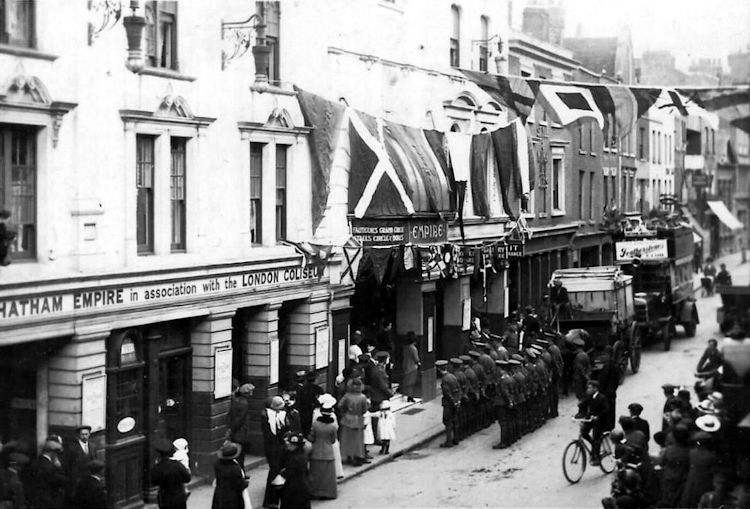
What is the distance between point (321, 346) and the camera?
24188mm

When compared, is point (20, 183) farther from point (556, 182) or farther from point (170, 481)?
point (556, 182)

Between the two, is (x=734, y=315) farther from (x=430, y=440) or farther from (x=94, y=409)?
(x=430, y=440)

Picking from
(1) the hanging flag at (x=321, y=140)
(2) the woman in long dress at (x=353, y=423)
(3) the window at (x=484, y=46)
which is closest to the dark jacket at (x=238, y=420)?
(2) the woman in long dress at (x=353, y=423)

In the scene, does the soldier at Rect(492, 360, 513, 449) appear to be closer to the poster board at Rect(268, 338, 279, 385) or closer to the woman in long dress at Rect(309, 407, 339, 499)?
the poster board at Rect(268, 338, 279, 385)

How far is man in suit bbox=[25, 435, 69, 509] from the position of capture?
15.3 metres

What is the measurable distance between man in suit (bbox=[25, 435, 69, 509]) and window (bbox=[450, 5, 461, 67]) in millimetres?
20586

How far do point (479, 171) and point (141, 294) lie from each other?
13.6 metres

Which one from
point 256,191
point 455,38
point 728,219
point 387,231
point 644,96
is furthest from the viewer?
point 455,38

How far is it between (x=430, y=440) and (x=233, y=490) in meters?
9.01

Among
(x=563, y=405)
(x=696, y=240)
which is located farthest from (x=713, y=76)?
(x=563, y=405)

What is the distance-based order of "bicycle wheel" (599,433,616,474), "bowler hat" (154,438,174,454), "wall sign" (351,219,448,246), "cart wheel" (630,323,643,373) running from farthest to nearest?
"cart wheel" (630,323,643,373)
"wall sign" (351,219,448,246)
"bicycle wheel" (599,433,616,474)
"bowler hat" (154,438,174,454)

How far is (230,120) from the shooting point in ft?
68.5

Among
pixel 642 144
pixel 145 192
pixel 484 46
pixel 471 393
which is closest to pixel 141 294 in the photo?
pixel 145 192

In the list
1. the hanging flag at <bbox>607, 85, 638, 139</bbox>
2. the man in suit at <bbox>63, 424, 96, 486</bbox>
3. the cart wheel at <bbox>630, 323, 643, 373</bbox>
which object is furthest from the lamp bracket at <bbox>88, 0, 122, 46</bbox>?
the cart wheel at <bbox>630, 323, 643, 373</bbox>
